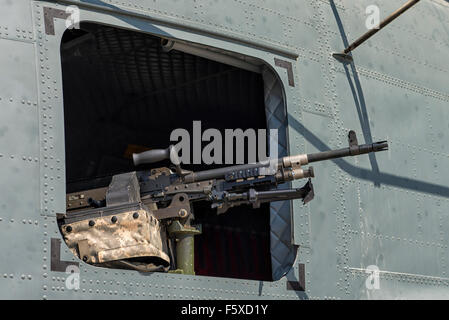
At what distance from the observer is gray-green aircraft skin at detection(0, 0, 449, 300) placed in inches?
224

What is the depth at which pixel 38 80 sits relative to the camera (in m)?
5.94

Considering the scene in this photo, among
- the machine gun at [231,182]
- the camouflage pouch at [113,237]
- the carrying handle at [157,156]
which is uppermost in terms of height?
the carrying handle at [157,156]

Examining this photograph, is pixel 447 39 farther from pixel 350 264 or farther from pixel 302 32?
pixel 350 264

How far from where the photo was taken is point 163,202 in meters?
7.30

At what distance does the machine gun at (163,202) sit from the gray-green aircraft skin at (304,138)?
16.8 inches

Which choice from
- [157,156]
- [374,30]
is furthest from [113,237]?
[374,30]

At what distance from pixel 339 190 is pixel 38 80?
10.4 feet

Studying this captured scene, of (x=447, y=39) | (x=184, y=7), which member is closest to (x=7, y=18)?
(x=184, y=7)

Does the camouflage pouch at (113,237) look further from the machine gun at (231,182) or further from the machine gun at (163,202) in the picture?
the machine gun at (231,182)

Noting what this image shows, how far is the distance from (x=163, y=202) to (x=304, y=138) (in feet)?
4.90

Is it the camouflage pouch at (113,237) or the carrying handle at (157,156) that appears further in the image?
the carrying handle at (157,156)

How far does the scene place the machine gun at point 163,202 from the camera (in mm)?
6375

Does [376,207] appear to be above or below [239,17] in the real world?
below

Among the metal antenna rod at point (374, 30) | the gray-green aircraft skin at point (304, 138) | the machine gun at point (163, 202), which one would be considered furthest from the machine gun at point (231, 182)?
the metal antenna rod at point (374, 30)
